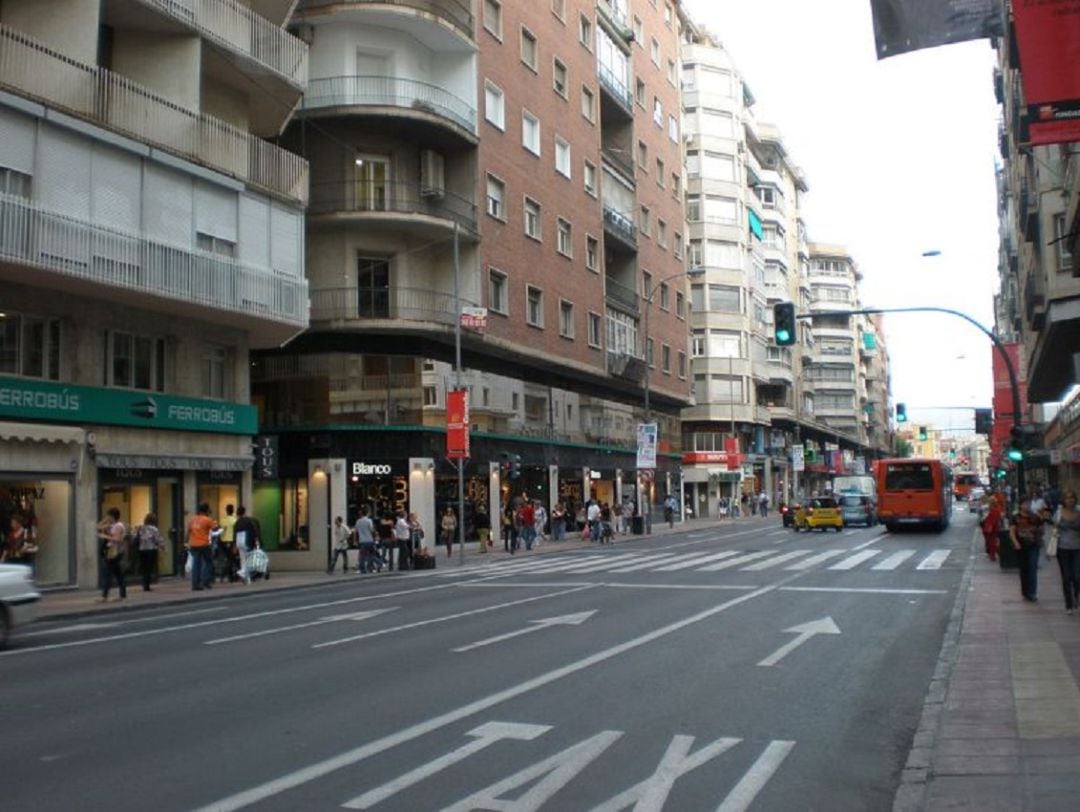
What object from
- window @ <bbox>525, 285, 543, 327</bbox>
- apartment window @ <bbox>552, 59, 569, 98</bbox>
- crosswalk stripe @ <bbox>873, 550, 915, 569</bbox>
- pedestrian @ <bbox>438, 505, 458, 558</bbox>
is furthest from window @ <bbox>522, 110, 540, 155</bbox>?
crosswalk stripe @ <bbox>873, 550, 915, 569</bbox>

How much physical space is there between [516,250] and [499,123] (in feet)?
16.2

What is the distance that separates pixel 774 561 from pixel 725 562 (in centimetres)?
120

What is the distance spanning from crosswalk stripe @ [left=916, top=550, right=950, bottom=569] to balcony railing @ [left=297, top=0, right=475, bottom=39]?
23619 millimetres

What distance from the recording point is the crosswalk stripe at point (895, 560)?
24.9m

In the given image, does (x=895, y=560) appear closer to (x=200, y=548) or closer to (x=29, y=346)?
(x=200, y=548)

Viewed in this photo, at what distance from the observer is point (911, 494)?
141ft

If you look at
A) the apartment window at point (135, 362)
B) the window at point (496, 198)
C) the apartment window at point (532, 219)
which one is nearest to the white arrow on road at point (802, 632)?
the apartment window at point (135, 362)

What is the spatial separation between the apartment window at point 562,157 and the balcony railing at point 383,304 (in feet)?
40.3

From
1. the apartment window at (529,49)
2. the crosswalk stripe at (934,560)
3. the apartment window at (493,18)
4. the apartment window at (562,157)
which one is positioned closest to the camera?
the crosswalk stripe at (934,560)

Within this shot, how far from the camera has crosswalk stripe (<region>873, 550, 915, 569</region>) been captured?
2494 cm

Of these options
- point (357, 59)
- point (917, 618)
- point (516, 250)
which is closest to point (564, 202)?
point (516, 250)

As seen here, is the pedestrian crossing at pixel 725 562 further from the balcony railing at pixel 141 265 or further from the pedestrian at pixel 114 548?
the pedestrian at pixel 114 548

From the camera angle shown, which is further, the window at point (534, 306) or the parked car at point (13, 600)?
the window at point (534, 306)

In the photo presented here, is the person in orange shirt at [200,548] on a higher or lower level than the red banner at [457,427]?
lower
